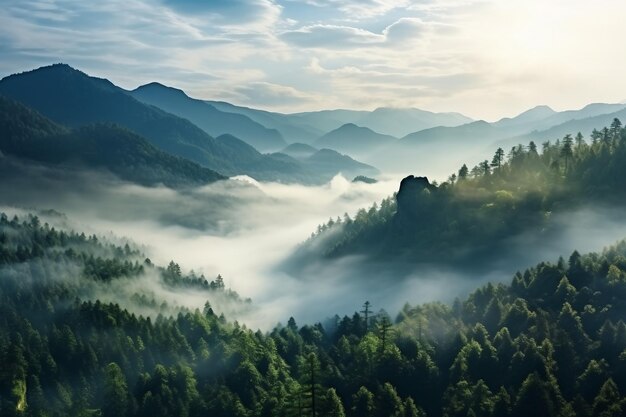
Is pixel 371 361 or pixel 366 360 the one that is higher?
pixel 366 360

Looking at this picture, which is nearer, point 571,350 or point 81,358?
point 571,350

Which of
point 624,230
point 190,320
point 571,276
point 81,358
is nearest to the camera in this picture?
point 571,276

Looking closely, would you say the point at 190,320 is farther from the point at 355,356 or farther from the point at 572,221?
the point at 572,221

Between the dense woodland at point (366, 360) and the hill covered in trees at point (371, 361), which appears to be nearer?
the dense woodland at point (366, 360)

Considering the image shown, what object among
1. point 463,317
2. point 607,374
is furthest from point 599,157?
point 607,374

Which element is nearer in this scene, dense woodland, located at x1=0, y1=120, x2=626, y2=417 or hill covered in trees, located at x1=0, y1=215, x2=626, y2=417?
dense woodland, located at x1=0, y1=120, x2=626, y2=417

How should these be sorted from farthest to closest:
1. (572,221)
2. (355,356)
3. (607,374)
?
(572,221)
(355,356)
(607,374)

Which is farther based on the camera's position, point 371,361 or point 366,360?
point 366,360

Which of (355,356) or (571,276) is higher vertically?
(571,276)
